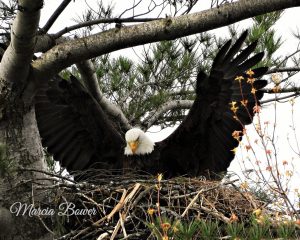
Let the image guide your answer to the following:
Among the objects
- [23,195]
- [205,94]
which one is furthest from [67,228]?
[205,94]

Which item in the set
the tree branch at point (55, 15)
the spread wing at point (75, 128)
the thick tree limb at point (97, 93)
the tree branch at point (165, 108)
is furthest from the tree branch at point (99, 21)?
the tree branch at point (165, 108)

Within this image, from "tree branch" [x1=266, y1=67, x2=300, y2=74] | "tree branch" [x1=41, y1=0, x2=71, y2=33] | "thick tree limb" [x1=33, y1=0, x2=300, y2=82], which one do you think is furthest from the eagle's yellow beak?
"thick tree limb" [x1=33, y1=0, x2=300, y2=82]

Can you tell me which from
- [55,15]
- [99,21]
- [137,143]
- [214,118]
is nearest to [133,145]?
[137,143]

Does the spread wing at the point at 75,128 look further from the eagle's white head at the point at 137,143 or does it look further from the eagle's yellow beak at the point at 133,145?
the eagle's yellow beak at the point at 133,145

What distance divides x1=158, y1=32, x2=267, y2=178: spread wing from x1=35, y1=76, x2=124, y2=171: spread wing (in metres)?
0.43

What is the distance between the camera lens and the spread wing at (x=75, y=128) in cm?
527

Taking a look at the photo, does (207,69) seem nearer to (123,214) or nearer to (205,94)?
(205,94)

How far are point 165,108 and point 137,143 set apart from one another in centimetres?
36

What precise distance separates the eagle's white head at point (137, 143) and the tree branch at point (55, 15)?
4.17 ft

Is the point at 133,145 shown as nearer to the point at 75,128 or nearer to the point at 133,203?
the point at 75,128

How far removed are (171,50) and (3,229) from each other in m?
2.45

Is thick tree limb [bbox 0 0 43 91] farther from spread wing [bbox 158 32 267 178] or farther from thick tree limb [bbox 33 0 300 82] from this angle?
spread wing [bbox 158 32 267 178]

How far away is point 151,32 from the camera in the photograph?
3461 mm

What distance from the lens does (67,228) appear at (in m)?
3.89
